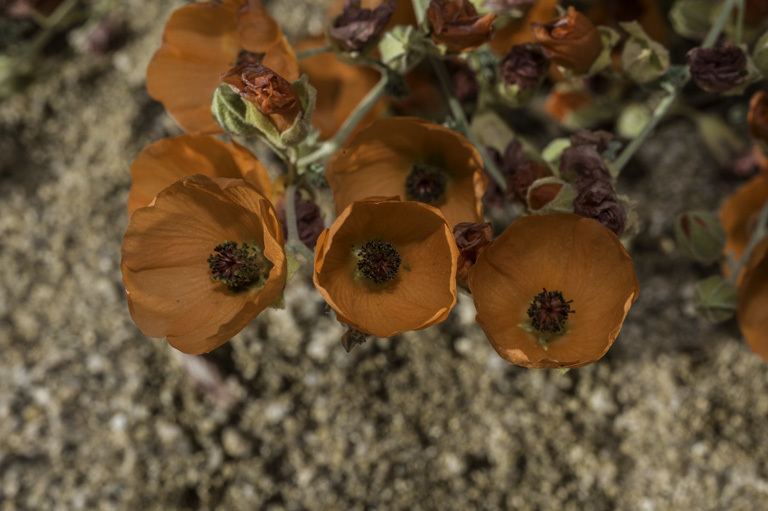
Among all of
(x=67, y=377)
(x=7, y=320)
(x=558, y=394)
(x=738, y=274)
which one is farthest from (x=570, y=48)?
(x=7, y=320)

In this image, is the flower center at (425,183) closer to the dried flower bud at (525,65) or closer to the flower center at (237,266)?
the dried flower bud at (525,65)

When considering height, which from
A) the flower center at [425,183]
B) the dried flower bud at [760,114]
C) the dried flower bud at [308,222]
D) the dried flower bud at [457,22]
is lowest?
the flower center at [425,183]

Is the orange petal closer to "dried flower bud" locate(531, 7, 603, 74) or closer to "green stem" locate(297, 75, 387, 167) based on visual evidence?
"green stem" locate(297, 75, 387, 167)

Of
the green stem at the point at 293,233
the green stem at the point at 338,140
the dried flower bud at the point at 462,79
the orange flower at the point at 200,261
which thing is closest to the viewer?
the orange flower at the point at 200,261

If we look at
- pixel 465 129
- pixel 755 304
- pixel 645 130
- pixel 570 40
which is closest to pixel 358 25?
pixel 465 129

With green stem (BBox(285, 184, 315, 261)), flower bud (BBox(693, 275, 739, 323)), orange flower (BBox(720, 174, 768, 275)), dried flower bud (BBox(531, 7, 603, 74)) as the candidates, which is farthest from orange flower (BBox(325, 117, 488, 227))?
orange flower (BBox(720, 174, 768, 275))

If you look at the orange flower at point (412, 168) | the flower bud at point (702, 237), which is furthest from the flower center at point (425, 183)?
the flower bud at point (702, 237)

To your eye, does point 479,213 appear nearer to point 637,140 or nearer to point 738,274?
point 637,140
